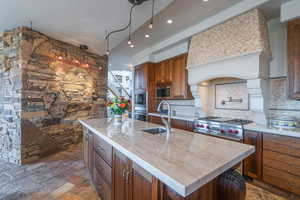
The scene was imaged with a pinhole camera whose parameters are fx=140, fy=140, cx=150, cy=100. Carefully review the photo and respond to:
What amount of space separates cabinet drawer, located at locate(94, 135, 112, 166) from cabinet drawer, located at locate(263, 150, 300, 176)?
7.01 feet

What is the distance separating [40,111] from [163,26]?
10.8ft

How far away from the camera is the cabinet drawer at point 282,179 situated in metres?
1.77

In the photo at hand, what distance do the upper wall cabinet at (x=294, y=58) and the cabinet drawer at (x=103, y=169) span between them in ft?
8.65

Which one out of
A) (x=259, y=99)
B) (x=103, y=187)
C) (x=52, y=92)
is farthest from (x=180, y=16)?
(x=52, y=92)

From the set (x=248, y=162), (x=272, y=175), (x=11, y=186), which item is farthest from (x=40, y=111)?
(x=272, y=175)

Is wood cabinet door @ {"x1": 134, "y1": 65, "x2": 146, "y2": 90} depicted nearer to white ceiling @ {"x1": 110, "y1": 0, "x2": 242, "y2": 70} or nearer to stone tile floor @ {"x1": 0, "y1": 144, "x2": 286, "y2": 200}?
white ceiling @ {"x1": 110, "y1": 0, "x2": 242, "y2": 70}

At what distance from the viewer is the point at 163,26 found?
2.98 meters

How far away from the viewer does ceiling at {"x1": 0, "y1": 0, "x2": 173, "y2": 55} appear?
2203 millimetres

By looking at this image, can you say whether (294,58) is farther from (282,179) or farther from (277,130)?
(282,179)

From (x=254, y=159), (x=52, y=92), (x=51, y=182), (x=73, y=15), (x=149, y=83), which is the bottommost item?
(x=51, y=182)

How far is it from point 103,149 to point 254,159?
85.7 inches

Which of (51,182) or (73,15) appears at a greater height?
(73,15)

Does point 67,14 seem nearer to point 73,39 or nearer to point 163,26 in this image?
point 73,39

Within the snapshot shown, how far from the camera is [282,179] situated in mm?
1864
